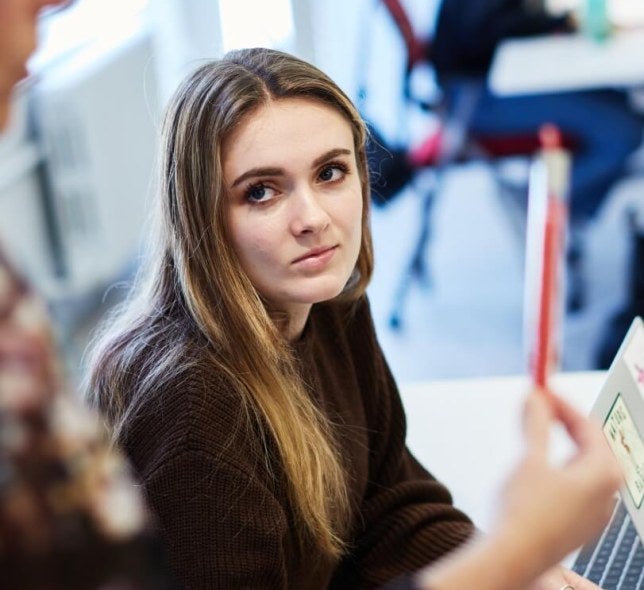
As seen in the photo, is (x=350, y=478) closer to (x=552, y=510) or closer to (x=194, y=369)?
(x=194, y=369)

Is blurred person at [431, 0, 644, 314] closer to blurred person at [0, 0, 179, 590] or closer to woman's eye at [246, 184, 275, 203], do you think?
Answer: woman's eye at [246, 184, 275, 203]

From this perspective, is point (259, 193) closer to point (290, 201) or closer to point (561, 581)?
point (290, 201)

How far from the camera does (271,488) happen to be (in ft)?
3.30

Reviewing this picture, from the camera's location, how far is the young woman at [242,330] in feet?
3.09

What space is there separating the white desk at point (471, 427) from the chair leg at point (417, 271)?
1842 mm

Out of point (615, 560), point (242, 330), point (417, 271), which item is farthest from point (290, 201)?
point (417, 271)

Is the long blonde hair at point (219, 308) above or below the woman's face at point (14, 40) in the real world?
below

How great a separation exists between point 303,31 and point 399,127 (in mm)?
498

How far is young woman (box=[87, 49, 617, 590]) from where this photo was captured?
3.09 feet

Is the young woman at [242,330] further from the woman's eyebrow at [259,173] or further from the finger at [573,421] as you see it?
the finger at [573,421]

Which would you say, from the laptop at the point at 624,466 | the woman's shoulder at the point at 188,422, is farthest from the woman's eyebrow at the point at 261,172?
the laptop at the point at 624,466

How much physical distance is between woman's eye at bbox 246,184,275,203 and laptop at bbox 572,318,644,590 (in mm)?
337

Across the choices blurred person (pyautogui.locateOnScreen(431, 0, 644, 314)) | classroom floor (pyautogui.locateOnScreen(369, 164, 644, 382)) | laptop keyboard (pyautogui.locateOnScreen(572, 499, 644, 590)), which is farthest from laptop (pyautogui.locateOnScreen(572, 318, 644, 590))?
classroom floor (pyautogui.locateOnScreen(369, 164, 644, 382))

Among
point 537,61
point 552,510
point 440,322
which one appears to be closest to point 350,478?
point 552,510
